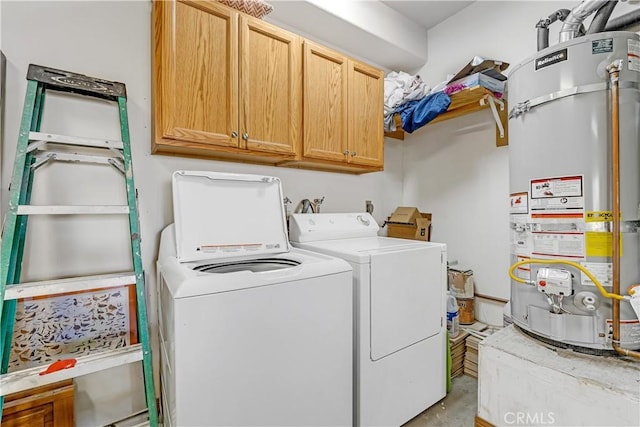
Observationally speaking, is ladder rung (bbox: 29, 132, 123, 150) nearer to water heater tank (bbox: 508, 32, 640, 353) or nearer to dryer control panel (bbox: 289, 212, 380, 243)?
dryer control panel (bbox: 289, 212, 380, 243)

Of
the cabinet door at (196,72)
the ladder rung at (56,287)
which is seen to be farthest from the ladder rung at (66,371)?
the cabinet door at (196,72)

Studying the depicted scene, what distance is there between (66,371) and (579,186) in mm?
2054

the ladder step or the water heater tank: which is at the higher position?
the ladder step

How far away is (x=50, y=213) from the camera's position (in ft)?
3.97

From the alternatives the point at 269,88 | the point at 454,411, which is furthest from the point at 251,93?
the point at 454,411

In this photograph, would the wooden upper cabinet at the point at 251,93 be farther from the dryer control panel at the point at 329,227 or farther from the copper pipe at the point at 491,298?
the copper pipe at the point at 491,298

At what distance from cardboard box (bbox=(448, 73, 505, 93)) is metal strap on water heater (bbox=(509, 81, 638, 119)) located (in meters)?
0.77

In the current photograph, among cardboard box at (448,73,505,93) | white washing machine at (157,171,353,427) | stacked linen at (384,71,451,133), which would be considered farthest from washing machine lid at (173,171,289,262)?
cardboard box at (448,73,505,93)

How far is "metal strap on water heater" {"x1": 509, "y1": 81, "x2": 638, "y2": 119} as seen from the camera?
1070 millimetres

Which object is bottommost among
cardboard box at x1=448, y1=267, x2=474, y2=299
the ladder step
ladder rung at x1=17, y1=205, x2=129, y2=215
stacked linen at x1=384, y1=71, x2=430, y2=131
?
cardboard box at x1=448, y1=267, x2=474, y2=299

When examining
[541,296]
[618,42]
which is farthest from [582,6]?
[541,296]

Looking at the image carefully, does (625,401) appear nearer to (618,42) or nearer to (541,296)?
(541,296)

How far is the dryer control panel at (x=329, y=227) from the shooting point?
202cm

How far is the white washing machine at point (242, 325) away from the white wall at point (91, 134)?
22 centimetres
